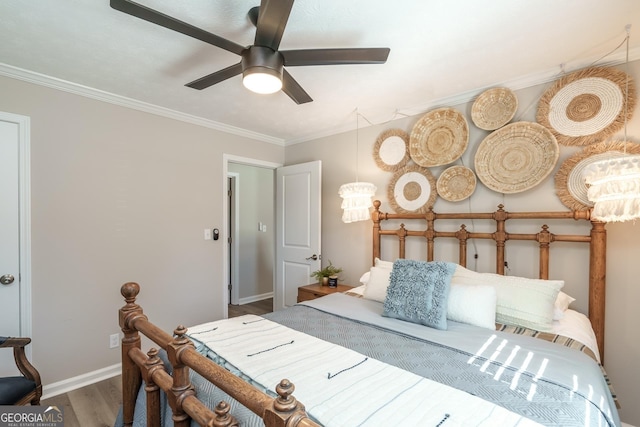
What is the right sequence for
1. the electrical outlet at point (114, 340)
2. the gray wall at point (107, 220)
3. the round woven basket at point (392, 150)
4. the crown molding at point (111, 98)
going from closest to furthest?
the crown molding at point (111, 98), the gray wall at point (107, 220), the electrical outlet at point (114, 340), the round woven basket at point (392, 150)

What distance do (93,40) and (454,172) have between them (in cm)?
273

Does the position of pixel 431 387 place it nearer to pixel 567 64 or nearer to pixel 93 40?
pixel 567 64

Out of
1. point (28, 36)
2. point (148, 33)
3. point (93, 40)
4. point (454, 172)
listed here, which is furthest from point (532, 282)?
point (28, 36)

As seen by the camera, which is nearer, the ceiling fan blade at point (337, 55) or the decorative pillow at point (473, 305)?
the ceiling fan blade at point (337, 55)

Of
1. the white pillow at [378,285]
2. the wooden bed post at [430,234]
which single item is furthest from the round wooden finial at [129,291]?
the wooden bed post at [430,234]

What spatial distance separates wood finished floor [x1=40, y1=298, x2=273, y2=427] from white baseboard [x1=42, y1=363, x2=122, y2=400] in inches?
1.4

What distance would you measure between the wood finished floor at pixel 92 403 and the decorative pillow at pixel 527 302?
2706mm

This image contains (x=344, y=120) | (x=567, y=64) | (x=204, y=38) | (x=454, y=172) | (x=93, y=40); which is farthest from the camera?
(x=344, y=120)

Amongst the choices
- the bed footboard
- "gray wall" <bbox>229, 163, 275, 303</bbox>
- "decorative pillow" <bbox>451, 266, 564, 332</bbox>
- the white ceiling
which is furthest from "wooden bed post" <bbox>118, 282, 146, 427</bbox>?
"gray wall" <bbox>229, 163, 275, 303</bbox>

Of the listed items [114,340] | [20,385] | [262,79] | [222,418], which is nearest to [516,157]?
[262,79]

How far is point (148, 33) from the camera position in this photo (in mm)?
1721

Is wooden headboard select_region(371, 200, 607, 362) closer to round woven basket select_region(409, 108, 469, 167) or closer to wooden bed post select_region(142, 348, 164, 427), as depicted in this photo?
round woven basket select_region(409, 108, 469, 167)

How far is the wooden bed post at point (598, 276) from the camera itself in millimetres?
1889

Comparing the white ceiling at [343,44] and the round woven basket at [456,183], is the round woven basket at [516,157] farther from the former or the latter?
the white ceiling at [343,44]
